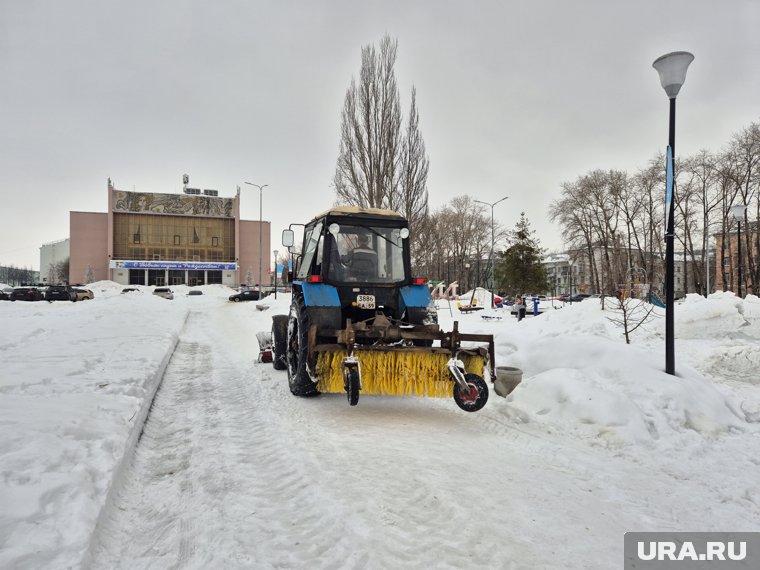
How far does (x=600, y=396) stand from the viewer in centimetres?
528

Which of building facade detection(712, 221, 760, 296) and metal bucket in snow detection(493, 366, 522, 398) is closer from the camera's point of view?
metal bucket in snow detection(493, 366, 522, 398)

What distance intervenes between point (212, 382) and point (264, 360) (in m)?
1.90

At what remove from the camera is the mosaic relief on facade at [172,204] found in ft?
238

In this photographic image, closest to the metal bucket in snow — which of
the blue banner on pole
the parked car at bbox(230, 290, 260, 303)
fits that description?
the blue banner on pole

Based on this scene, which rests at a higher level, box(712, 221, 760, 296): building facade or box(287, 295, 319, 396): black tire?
box(712, 221, 760, 296): building facade

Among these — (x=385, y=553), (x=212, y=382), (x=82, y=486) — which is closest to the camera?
(x=385, y=553)

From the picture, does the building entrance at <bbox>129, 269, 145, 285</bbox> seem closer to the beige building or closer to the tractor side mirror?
the beige building

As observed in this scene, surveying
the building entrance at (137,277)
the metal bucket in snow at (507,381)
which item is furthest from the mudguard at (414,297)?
the building entrance at (137,277)

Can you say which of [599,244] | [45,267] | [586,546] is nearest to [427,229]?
[586,546]

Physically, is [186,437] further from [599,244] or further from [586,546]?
[599,244]

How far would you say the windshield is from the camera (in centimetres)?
652

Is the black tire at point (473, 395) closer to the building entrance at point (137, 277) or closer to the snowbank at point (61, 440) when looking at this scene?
the snowbank at point (61, 440)

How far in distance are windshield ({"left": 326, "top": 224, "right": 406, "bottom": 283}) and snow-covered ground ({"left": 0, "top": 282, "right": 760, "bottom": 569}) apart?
181cm

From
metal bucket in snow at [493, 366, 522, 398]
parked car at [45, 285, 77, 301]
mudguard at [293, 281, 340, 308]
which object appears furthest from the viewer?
parked car at [45, 285, 77, 301]
